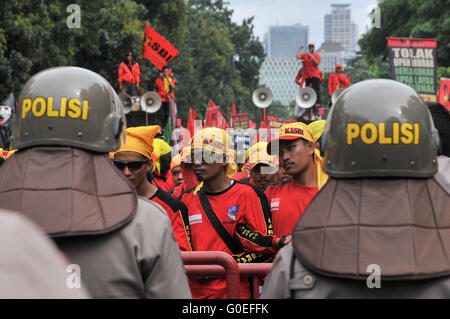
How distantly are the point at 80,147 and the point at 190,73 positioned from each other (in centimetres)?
4753

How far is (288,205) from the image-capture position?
16.8 ft

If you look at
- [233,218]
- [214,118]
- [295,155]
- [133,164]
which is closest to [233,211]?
[233,218]

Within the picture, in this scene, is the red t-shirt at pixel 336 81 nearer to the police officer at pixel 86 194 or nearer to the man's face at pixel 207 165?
the man's face at pixel 207 165

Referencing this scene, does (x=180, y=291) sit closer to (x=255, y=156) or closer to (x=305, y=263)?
(x=305, y=263)

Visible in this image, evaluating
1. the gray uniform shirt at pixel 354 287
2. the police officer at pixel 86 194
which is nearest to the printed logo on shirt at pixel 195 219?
the police officer at pixel 86 194

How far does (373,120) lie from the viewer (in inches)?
93.1

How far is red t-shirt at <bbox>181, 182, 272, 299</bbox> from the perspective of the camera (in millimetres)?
4798

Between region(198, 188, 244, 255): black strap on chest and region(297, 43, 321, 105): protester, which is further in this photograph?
region(297, 43, 321, 105): protester

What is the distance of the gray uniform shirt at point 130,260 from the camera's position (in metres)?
2.36

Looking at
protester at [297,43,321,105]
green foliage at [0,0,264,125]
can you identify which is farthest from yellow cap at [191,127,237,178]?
protester at [297,43,321,105]

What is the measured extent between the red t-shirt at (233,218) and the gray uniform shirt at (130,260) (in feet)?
7.60

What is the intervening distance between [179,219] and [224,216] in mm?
341

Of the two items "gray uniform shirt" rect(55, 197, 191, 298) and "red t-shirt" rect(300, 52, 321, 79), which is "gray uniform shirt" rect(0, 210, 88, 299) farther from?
"red t-shirt" rect(300, 52, 321, 79)

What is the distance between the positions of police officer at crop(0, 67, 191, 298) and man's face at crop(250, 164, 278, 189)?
4.35 m
